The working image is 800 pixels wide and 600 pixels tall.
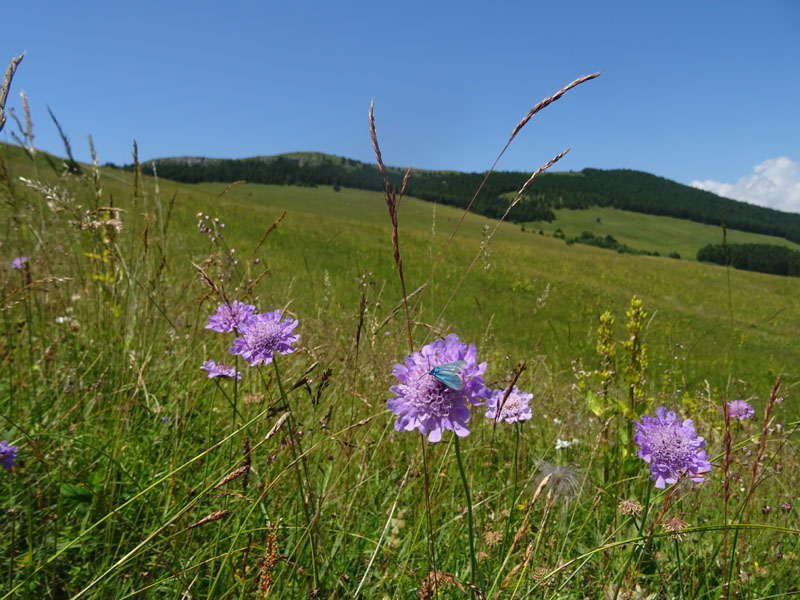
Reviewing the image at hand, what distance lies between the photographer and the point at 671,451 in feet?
4.40

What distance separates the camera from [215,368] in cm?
Answer: 175

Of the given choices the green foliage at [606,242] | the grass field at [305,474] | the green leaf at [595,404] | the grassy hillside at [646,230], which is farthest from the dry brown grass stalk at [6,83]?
the grassy hillside at [646,230]

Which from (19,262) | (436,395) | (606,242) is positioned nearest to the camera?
(436,395)

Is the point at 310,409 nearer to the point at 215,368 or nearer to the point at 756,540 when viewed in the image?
the point at 215,368

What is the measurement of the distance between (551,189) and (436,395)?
154 metres

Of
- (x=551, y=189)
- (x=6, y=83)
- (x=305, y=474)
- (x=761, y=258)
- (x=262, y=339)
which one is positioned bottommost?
(x=761, y=258)

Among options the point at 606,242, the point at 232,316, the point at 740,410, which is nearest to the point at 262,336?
the point at 232,316

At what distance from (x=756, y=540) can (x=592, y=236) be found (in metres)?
98.5

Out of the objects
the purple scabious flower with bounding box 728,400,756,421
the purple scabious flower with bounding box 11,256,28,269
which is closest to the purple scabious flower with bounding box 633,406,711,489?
the purple scabious flower with bounding box 728,400,756,421

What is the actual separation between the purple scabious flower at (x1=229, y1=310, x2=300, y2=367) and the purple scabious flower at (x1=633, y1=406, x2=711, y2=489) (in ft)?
3.47

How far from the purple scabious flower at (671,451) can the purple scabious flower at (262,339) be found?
3.47 feet

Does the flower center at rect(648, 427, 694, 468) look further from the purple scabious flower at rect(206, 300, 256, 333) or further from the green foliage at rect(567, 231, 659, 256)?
the green foliage at rect(567, 231, 659, 256)

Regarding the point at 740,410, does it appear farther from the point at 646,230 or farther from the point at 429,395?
the point at 646,230

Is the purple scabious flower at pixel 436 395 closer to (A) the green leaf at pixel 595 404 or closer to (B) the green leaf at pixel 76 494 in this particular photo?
(B) the green leaf at pixel 76 494
